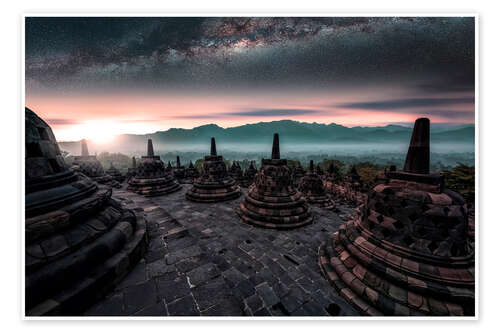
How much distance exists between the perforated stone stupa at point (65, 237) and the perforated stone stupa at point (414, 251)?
5014mm

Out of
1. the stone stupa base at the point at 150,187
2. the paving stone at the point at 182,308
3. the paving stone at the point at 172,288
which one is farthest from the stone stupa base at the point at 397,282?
the stone stupa base at the point at 150,187

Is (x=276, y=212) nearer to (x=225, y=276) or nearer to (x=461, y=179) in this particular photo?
(x=225, y=276)

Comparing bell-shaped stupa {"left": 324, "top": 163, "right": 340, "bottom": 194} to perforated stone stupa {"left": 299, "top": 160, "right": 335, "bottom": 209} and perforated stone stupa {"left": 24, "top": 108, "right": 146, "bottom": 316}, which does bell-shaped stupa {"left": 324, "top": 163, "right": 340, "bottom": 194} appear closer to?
perforated stone stupa {"left": 299, "top": 160, "right": 335, "bottom": 209}

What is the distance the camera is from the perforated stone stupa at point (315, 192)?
12.5 meters

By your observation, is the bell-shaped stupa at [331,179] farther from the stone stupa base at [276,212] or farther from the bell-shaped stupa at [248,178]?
the stone stupa base at [276,212]

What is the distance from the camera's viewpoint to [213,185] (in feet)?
43.4

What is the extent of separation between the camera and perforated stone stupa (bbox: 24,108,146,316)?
253 cm

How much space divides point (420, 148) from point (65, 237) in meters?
7.42

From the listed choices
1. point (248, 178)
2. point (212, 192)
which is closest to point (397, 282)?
point (212, 192)

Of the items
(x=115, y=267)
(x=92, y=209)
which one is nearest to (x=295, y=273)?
(x=115, y=267)

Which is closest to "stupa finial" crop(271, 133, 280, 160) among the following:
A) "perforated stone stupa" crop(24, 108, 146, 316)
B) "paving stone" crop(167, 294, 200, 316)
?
"perforated stone stupa" crop(24, 108, 146, 316)
